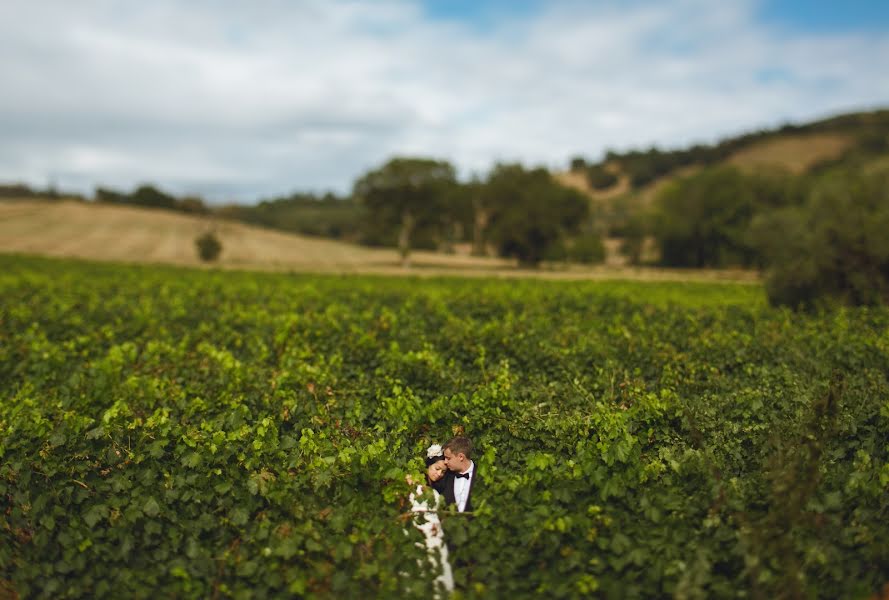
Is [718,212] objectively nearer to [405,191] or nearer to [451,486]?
[405,191]

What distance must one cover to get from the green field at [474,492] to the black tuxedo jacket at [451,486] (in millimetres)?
173

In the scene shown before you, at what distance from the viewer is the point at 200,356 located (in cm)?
1040

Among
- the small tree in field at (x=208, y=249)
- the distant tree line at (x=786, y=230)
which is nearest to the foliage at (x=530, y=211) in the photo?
the distant tree line at (x=786, y=230)

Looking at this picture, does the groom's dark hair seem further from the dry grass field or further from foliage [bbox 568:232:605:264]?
foliage [bbox 568:232:605:264]

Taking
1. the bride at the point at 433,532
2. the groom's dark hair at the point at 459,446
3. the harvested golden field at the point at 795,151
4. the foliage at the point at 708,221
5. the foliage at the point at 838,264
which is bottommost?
the bride at the point at 433,532

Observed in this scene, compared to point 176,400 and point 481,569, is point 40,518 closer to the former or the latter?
point 176,400

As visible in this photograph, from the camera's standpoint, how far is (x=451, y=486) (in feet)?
18.5

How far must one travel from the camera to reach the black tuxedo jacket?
5559mm

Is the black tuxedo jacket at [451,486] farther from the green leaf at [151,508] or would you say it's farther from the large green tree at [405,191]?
the large green tree at [405,191]

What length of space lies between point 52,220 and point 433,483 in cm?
8717

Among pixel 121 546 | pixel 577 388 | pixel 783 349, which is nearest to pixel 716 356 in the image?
pixel 783 349

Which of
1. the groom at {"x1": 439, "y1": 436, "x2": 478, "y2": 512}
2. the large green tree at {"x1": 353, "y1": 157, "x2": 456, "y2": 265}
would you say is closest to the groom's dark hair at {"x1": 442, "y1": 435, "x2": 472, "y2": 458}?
the groom at {"x1": 439, "y1": 436, "x2": 478, "y2": 512}

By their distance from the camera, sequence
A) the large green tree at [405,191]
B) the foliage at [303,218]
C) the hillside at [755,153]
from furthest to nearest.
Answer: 1. the hillside at [755,153]
2. the foliage at [303,218]
3. the large green tree at [405,191]

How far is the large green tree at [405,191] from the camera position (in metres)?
59.7
